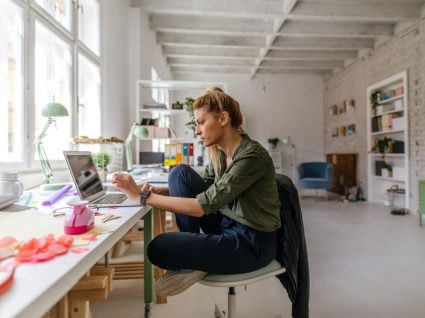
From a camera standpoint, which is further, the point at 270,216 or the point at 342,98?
the point at 342,98

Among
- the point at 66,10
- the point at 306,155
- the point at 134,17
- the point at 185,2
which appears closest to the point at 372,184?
the point at 306,155

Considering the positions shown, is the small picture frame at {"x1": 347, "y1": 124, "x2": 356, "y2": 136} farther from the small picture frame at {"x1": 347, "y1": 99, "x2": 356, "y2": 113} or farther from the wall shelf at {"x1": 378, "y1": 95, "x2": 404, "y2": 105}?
the wall shelf at {"x1": 378, "y1": 95, "x2": 404, "y2": 105}

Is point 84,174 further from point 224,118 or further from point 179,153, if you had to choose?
point 179,153

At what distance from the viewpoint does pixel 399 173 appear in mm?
4684

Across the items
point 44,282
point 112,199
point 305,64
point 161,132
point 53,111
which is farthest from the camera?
point 305,64

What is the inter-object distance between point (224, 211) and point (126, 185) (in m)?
0.40

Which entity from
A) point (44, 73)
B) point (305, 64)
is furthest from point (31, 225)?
point (305, 64)

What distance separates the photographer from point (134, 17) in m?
3.88

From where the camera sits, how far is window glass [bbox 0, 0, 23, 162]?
1.70 meters

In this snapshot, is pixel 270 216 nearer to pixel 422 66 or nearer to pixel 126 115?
pixel 126 115

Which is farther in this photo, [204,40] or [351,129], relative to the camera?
[351,129]

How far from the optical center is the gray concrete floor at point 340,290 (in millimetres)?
1623

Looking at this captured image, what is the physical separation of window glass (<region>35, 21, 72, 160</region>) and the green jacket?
151 cm

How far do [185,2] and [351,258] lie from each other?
3830 mm
